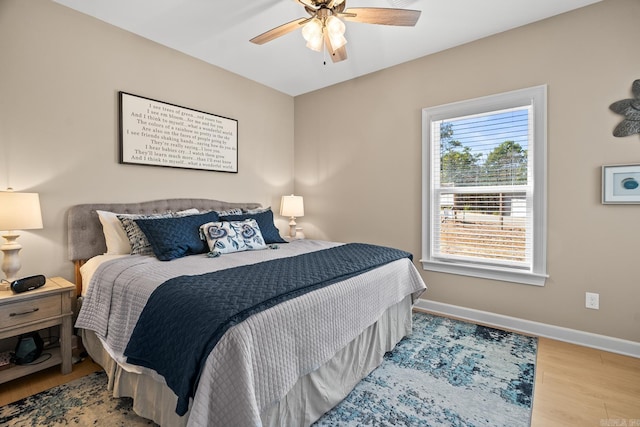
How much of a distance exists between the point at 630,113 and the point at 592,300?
1438 millimetres

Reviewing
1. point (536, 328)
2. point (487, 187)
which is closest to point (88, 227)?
point (487, 187)

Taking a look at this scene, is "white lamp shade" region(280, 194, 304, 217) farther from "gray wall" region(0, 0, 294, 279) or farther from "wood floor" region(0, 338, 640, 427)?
"wood floor" region(0, 338, 640, 427)

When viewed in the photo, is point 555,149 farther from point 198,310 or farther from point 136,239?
point 136,239

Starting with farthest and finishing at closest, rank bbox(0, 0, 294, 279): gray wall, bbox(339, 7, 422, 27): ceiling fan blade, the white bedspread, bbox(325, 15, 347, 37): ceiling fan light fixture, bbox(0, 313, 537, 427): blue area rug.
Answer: bbox(0, 0, 294, 279): gray wall
bbox(325, 15, 347, 37): ceiling fan light fixture
bbox(339, 7, 422, 27): ceiling fan blade
bbox(0, 313, 537, 427): blue area rug
the white bedspread

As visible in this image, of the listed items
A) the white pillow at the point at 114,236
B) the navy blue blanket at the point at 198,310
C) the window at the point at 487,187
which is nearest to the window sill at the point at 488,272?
the window at the point at 487,187

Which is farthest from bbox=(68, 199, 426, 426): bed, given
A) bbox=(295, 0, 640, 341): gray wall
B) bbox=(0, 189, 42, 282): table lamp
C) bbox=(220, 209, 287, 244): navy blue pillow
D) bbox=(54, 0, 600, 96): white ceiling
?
bbox=(54, 0, 600, 96): white ceiling

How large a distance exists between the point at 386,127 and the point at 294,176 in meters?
1.50

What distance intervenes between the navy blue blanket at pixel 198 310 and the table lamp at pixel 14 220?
1.20 meters

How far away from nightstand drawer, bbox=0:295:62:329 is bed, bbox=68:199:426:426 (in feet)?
0.69

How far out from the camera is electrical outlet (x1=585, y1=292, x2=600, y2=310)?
247 cm

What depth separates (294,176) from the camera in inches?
176

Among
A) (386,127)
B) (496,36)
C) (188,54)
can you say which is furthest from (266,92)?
(496,36)

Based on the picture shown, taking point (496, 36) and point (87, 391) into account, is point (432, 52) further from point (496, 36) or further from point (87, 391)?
point (87, 391)

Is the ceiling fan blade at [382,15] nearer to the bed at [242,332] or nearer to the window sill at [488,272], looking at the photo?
the bed at [242,332]
